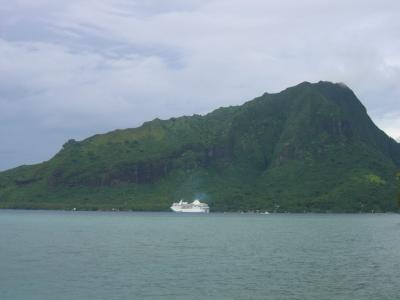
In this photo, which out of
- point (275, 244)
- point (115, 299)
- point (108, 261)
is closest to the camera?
point (115, 299)

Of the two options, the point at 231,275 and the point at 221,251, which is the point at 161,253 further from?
the point at 231,275

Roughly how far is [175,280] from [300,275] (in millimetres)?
16097

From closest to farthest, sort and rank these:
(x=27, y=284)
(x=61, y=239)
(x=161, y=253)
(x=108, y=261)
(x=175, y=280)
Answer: (x=27, y=284), (x=175, y=280), (x=108, y=261), (x=161, y=253), (x=61, y=239)

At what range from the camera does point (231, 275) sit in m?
71.6

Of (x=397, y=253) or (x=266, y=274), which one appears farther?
(x=397, y=253)

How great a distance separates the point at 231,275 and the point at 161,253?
2737cm

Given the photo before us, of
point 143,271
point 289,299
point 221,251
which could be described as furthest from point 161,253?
point 289,299

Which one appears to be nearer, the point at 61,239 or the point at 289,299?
the point at 289,299

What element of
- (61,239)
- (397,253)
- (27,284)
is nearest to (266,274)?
(27,284)

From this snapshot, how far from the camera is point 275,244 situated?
385 feet

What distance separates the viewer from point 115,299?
5591cm

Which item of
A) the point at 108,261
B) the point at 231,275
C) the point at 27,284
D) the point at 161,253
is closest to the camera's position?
the point at 27,284

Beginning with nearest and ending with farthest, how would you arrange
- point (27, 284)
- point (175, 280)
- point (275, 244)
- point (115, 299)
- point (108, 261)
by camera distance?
1. point (115, 299)
2. point (27, 284)
3. point (175, 280)
4. point (108, 261)
5. point (275, 244)

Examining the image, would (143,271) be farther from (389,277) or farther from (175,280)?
(389,277)
